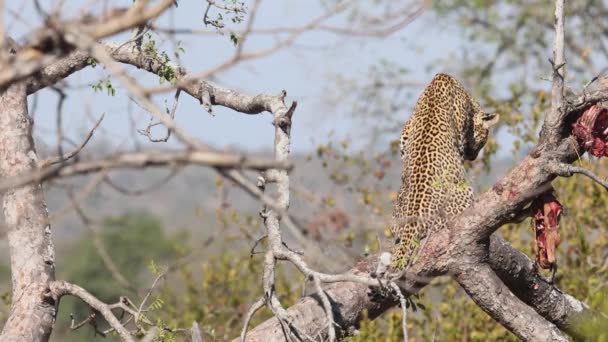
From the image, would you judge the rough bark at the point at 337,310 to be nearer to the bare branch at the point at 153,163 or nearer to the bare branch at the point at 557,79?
the bare branch at the point at 557,79

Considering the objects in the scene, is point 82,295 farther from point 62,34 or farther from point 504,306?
point 62,34

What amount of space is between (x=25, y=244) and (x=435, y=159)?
320 centimetres

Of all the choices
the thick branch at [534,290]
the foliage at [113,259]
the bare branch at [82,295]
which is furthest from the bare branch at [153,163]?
the foliage at [113,259]

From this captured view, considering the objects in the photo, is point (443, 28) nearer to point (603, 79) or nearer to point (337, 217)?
point (603, 79)

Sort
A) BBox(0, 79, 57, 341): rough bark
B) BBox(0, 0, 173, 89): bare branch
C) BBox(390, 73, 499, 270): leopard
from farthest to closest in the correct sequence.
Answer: BBox(390, 73, 499, 270): leopard → BBox(0, 79, 57, 341): rough bark → BBox(0, 0, 173, 89): bare branch

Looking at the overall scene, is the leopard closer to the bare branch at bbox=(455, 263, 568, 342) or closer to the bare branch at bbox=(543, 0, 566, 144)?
the bare branch at bbox=(455, 263, 568, 342)

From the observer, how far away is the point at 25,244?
6.74 m

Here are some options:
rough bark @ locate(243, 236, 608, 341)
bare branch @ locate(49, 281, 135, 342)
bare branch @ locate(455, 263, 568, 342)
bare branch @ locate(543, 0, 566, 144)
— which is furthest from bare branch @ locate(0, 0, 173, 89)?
bare branch @ locate(455, 263, 568, 342)

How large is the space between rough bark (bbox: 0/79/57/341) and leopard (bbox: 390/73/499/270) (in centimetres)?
230

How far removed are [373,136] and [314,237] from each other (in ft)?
36.0

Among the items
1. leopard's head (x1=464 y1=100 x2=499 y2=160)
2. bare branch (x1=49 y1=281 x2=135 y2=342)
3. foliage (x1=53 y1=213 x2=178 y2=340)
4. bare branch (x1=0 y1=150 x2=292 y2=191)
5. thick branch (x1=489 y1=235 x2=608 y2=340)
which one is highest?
foliage (x1=53 y1=213 x2=178 y2=340)

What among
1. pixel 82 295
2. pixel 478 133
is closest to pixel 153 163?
pixel 82 295

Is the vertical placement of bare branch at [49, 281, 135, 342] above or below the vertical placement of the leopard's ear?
below

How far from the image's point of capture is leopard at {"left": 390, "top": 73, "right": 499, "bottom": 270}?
25.7 feet
